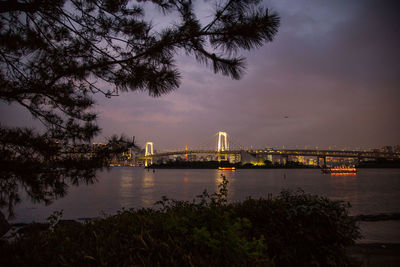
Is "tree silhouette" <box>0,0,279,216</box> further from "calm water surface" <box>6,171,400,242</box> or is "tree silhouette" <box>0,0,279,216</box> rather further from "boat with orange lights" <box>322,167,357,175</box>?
"boat with orange lights" <box>322,167,357,175</box>

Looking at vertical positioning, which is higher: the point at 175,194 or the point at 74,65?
the point at 74,65

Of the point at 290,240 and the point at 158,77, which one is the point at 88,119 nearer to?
the point at 158,77

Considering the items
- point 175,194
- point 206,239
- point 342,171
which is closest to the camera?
point 206,239

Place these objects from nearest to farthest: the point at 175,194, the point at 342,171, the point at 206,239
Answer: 1. the point at 206,239
2. the point at 175,194
3. the point at 342,171

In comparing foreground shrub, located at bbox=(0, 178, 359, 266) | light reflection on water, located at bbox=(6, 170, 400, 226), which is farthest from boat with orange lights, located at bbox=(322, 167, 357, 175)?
foreground shrub, located at bbox=(0, 178, 359, 266)

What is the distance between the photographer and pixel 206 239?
2.38 metres

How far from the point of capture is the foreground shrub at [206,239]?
218cm

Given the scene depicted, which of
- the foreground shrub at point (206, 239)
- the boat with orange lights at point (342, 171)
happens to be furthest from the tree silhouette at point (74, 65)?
the boat with orange lights at point (342, 171)

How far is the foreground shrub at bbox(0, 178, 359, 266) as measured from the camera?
2180 millimetres

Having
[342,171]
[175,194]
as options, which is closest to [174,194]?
[175,194]

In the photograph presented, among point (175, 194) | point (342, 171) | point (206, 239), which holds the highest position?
point (206, 239)

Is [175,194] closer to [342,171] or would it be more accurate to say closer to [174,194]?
[174,194]

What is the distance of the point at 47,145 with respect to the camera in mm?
2807

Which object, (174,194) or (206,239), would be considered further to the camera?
(174,194)
